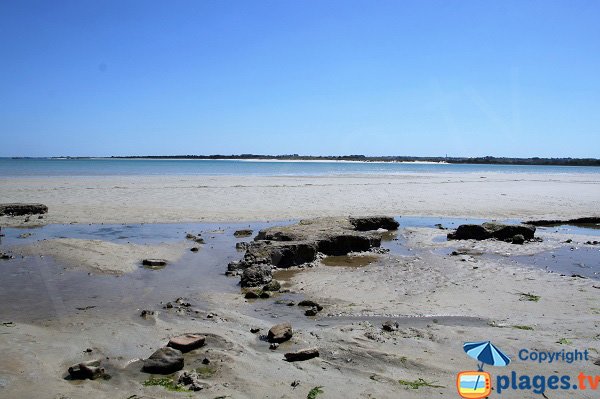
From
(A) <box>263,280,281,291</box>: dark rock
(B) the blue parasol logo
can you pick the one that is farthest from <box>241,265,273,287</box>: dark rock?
(B) the blue parasol logo

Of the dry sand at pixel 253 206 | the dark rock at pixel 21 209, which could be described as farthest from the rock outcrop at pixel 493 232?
the dark rock at pixel 21 209

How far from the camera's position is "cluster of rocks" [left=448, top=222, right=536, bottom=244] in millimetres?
13742

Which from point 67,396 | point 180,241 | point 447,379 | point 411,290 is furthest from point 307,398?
point 180,241

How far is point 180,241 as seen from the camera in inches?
515

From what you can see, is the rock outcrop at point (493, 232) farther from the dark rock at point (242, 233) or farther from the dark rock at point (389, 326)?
the dark rock at point (389, 326)

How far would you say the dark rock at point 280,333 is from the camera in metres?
5.62

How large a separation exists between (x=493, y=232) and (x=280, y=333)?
1030cm

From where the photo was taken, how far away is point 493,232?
13.9 meters

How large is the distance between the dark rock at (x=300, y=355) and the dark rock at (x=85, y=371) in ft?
6.42

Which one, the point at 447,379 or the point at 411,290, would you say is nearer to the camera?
the point at 447,379

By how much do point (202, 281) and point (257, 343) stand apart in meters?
3.42

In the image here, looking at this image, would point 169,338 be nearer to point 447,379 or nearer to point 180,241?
point 447,379

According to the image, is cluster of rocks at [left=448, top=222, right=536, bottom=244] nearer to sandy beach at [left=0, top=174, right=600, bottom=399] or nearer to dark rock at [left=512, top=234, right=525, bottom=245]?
dark rock at [left=512, top=234, right=525, bottom=245]

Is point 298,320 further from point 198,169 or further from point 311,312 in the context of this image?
point 198,169
